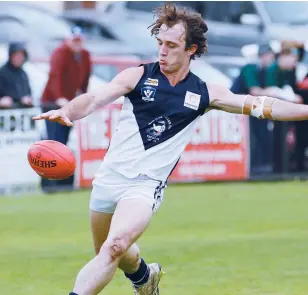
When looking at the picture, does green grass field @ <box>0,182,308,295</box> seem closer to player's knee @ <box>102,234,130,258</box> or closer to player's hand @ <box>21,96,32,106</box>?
player's hand @ <box>21,96,32,106</box>

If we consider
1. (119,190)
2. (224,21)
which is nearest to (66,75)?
(224,21)

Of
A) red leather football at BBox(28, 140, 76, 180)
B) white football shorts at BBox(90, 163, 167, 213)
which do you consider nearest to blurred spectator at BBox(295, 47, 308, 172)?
white football shorts at BBox(90, 163, 167, 213)

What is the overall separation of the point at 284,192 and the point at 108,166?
35.8 feet

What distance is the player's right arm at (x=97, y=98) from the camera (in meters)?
7.14

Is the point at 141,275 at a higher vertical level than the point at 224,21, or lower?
lower

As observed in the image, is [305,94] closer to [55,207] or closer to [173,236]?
[55,207]

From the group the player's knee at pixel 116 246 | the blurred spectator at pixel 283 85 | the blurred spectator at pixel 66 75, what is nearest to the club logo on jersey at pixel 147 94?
the player's knee at pixel 116 246

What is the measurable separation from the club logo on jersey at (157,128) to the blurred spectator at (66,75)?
10482mm

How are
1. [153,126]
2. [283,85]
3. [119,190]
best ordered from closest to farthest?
[119,190], [153,126], [283,85]

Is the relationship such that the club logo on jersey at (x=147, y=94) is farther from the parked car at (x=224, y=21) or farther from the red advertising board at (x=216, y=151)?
the parked car at (x=224, y=21)

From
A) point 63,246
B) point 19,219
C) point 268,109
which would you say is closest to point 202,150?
point 19,219

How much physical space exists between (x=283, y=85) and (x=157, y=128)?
1313 cm

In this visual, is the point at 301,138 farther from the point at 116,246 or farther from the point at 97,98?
the point at 116,246

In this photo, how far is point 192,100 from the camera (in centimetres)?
766
